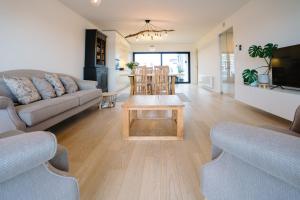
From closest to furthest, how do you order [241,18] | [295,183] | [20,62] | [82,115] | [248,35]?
1. [295,183]
2. [20,62]
3. [82,115]
4. [248,35]
5. [241,18]

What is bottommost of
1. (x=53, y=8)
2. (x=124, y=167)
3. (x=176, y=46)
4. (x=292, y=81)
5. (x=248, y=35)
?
(x=124, y=167)

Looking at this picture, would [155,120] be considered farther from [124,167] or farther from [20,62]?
[20,62]

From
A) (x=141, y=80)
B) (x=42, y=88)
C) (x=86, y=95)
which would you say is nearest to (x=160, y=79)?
(x=141, y=80)

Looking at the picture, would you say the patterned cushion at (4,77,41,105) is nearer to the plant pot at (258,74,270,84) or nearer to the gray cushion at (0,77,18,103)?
the gray cushion at (0,77,18,103)

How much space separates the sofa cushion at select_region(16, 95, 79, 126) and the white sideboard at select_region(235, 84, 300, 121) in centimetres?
319

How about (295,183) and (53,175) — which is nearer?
(295,183)

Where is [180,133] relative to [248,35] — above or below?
below

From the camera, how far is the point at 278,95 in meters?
3.21

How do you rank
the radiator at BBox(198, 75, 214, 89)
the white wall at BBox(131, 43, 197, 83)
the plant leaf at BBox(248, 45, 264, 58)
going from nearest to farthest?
the plant leaf at BBox(248, 45, 264, 58), the radiator at BBox(198, 75, 214, 89), the white wall at BBox(131, 43, 197, 83)

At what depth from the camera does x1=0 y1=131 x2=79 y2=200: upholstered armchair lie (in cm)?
70

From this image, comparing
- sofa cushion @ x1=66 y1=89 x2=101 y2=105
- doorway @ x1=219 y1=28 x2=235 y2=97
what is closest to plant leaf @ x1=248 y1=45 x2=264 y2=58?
doorway @ x1=219 y1=28 x2=235 y2=97

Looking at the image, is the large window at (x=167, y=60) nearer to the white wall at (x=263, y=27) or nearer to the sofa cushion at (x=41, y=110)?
the white wall at (x=263, y=27)

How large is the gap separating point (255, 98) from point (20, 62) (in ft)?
14.0

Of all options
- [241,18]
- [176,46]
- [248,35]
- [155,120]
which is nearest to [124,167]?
[155,120]
